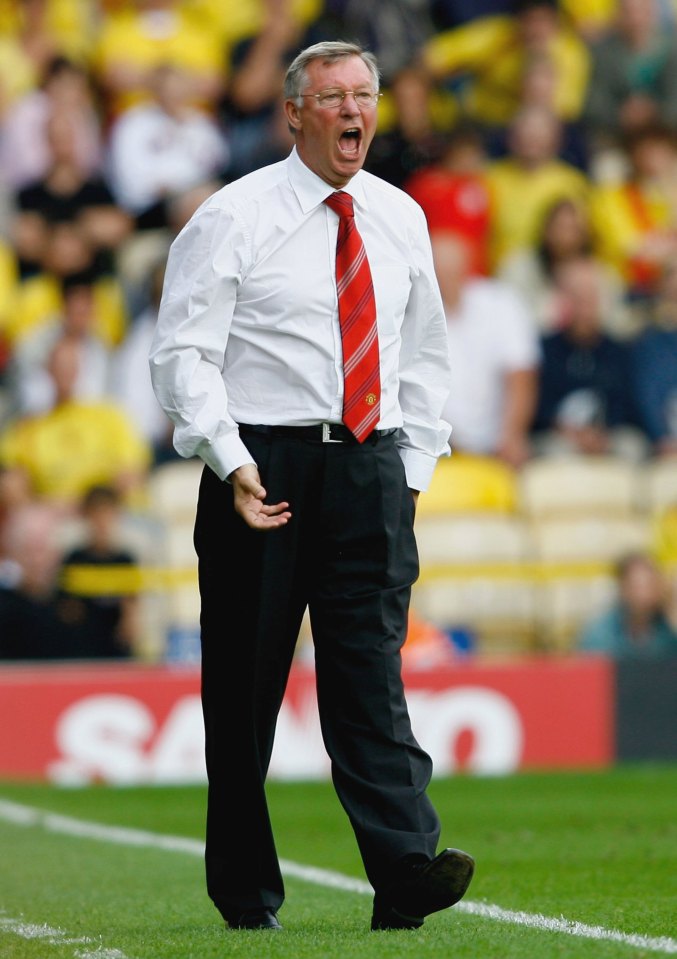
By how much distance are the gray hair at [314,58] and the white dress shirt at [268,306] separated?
0.18m

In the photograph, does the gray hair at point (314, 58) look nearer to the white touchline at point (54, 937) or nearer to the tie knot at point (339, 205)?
the tie knot at point (339, 205)

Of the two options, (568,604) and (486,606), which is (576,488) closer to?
(568,604)

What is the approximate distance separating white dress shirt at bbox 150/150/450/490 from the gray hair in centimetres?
18

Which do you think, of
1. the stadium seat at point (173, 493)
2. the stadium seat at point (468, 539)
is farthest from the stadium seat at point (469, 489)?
the stadium seat at point (173, 493)

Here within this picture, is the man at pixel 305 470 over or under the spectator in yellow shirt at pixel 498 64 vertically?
under

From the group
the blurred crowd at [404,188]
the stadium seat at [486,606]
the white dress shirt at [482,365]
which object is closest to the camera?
the stadium seat at [486,606]

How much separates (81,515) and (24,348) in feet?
5.64

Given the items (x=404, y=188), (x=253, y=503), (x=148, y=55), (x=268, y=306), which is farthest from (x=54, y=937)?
(x=148, y=55)

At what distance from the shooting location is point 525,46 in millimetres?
15344

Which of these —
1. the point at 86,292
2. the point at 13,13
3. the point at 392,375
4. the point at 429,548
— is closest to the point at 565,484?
the point at 429,548

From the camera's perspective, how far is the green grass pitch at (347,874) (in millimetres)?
4523

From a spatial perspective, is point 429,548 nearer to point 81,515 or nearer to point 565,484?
point 565,484

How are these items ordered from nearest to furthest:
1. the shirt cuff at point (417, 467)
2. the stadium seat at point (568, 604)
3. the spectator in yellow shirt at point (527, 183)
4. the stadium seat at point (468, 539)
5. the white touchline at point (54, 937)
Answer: the white touchline at point (54, 937) < the shirt cuff at point (417, 467) < the stadium seat at point (568, 604) < the stadium seat at point (468, 539) < the spectator in yellow shirt at point (527, 183)

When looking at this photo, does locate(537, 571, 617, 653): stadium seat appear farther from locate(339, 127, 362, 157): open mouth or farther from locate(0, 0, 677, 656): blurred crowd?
locate(339, 127, 362, 157): open mouth
